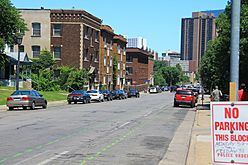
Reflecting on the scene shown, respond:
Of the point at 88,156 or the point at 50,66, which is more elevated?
the point at 50,66

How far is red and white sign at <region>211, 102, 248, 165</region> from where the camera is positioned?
6984 millimetres

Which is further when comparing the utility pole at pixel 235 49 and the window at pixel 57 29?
the window at pixel 57 29

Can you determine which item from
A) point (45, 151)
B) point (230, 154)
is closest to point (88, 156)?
point (45, 151)

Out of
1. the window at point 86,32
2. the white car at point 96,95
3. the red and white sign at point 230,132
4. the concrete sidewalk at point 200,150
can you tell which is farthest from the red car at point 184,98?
the red and white sign at point 230,132

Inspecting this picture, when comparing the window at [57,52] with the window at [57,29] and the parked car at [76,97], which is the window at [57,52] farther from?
the parked car at [76,97]

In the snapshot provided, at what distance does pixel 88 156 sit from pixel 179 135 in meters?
6.52

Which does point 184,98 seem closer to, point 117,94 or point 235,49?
point 117,94

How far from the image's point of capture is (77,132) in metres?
16.7

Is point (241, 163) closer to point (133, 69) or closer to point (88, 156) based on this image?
point (88, 156)

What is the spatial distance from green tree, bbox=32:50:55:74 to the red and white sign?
179 feet

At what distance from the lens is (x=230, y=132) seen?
7086mm

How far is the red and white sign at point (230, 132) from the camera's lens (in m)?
6.98

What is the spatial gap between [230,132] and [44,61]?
180 ft

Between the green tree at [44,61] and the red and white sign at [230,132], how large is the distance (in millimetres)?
54444
